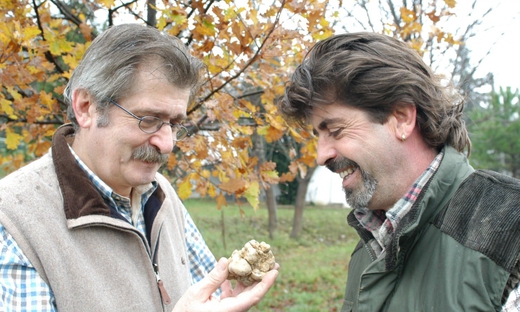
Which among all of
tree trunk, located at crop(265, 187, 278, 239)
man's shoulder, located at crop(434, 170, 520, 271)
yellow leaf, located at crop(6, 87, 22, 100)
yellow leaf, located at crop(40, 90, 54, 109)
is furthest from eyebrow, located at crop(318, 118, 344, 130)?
tree trunk, located at crop(265, 187, 278, 239)

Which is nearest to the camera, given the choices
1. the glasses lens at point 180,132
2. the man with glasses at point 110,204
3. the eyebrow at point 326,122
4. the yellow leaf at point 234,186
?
the man with glasses at point 110,204

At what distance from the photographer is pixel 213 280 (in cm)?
182

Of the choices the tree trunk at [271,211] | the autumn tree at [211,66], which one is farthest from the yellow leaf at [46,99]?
the tree trunk at [271,211]

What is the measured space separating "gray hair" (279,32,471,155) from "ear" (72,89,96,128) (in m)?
0.95

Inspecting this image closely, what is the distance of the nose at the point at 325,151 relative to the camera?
7.16 ft

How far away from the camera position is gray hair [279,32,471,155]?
6.79ft

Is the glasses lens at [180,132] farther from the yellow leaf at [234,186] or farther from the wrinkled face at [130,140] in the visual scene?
the yellow leaf at [234,186]

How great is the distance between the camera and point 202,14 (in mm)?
2783

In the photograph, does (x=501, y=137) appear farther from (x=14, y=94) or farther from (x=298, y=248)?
(x=14, y=94)

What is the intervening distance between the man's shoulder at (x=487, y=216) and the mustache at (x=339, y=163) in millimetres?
458

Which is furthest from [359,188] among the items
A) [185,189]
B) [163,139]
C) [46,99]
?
[46,99]

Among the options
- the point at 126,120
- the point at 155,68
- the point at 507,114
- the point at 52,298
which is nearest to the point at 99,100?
the point at 126,120

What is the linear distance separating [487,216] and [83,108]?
5.58 feet

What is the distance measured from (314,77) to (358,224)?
2.50ft
